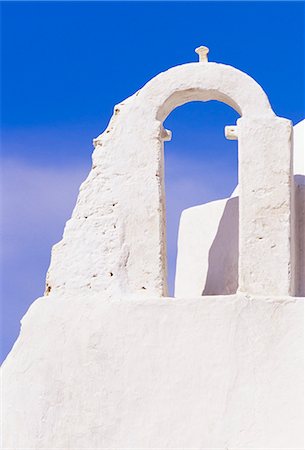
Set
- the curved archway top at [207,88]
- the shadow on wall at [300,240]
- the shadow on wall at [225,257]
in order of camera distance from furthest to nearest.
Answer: the shadow on wall at [225,257] < the shadow on wall at [300,240] < the curved archway top at [207,88]

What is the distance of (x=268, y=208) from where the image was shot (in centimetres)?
1102

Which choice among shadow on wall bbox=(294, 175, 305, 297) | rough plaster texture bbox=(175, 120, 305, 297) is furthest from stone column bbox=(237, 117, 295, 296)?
rough plaster texture bbox=(175, 120, 305, 297)

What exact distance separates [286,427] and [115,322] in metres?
1.90

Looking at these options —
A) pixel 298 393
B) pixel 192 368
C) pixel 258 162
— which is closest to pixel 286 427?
pixel 298 393

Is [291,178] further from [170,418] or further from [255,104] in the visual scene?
[170,418]

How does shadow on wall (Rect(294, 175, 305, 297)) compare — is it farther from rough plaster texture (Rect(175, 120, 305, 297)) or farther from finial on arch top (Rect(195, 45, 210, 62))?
finial on arch top (Rect(195, 45, 210, 62))

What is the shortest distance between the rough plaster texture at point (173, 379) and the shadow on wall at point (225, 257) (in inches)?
63.9

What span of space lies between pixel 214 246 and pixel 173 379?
264cm

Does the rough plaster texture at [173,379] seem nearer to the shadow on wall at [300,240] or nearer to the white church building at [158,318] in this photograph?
the white church building at [158,318]

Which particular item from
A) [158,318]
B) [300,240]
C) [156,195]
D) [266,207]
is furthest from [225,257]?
[158,318]

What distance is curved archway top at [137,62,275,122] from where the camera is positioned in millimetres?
11281

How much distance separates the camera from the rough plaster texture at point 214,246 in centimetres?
1164

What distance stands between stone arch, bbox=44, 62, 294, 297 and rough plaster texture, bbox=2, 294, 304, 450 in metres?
0.32

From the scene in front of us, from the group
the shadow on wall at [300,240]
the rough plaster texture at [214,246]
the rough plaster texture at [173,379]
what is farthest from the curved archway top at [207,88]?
the rough plaster texture at [173,379]
